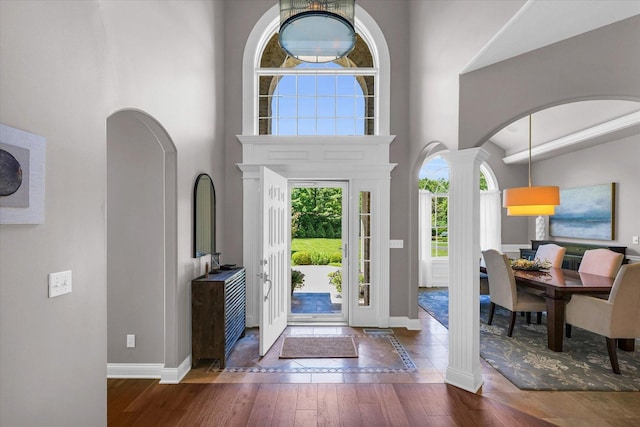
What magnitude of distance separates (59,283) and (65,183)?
1.70 ft

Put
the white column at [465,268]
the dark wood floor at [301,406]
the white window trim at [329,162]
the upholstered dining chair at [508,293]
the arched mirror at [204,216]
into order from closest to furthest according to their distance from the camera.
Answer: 1. the dark wood floor at [301,406]
2. the white column at [465,268]
3. the arched mirror at [204,216]
4. the upholstered dining chair at [508,293]
5. the white window trim at [329,162]

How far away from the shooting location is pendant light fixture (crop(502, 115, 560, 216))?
14.3ft

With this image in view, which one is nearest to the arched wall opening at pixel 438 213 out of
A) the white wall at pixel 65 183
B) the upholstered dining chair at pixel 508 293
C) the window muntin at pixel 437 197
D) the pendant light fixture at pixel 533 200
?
the window muntin at pixel 437 197

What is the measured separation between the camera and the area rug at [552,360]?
290 centimetres

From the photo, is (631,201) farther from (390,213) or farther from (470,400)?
(470,400)

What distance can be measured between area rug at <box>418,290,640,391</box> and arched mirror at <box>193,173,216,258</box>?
3216 mm

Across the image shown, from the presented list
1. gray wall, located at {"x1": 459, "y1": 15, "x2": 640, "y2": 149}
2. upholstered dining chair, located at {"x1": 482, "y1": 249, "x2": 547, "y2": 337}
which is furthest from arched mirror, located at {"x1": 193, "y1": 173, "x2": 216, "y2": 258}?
upholstered dining chair, located at {"x1": 482, "y1": 249, "x2": 547, "y2": 337}

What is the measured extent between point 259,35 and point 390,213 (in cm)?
304

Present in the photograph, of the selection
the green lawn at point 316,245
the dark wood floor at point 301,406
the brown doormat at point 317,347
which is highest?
the green lawn at point 316,245

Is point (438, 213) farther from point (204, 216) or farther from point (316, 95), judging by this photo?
point (204, 216)

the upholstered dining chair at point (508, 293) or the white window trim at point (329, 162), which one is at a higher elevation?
the white window trim at point (329, 162)

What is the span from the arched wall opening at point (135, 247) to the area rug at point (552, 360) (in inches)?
133

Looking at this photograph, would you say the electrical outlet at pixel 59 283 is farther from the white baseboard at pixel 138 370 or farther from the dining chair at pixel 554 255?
the dining chair at pixel 554 255

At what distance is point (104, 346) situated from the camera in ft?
6.49
